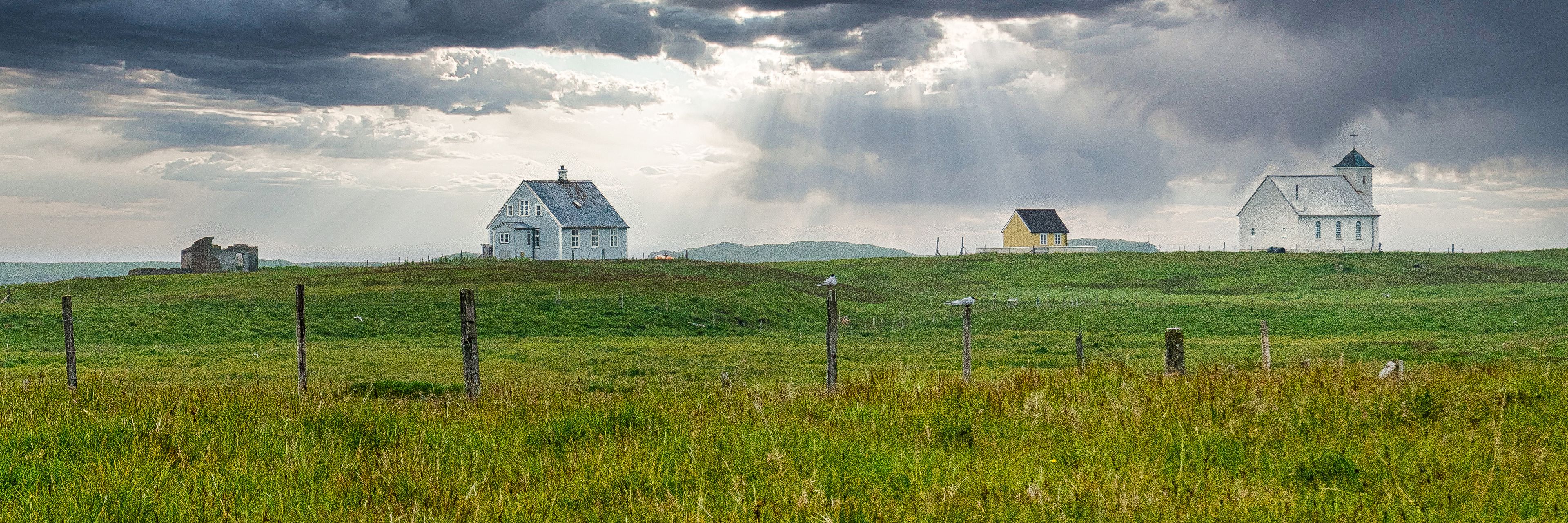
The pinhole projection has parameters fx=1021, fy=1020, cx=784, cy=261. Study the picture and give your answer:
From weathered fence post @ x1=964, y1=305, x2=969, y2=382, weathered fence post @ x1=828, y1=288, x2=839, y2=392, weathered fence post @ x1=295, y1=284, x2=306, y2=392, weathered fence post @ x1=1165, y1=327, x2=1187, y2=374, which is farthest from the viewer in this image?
weathered fence post @ x1=295, y1=284, x2=306, y2=392

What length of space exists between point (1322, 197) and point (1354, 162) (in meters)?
9.23

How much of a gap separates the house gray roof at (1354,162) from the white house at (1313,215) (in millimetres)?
140

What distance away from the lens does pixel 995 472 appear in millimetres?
5625

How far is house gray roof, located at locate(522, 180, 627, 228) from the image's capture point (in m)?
87.1

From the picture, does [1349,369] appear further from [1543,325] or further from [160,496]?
[1543,325]

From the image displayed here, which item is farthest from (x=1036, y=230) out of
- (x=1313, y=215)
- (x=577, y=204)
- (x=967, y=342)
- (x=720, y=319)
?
(x=967, y=342)

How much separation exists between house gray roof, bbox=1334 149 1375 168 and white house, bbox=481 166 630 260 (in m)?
78.5

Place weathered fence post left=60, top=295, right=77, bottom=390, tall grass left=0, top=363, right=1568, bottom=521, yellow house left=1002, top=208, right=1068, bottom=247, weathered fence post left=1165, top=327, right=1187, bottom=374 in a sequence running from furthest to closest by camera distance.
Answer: yellow house left=1002, top=208, right=1068, bottom=247, weathered fence post left=60, top=295, right=77, bottom=390, weathered fence post left=1165, top=327, right=1187, bottom=374, tall grass left=0, top=363, right=1568, bottom=521

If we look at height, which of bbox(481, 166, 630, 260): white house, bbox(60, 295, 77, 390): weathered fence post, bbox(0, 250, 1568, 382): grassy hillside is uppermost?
bbox(481, 166, 630, 260): white house

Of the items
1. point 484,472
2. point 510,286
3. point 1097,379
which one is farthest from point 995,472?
point 510,286

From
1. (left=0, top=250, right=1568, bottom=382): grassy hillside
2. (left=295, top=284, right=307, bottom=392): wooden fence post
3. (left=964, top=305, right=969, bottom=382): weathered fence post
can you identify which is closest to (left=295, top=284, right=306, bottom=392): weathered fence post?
(left=295, top=284, right=307, bottom=392): wooden fence post

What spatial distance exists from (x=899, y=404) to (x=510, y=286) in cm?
5003

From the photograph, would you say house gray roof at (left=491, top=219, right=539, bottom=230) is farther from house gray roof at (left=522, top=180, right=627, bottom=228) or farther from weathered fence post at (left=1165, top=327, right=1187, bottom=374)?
weathered fence post at (left=1165, top=327, right=1187, bottom=374)

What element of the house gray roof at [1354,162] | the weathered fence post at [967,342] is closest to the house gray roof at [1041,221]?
the house gray roof at [1354,162]
